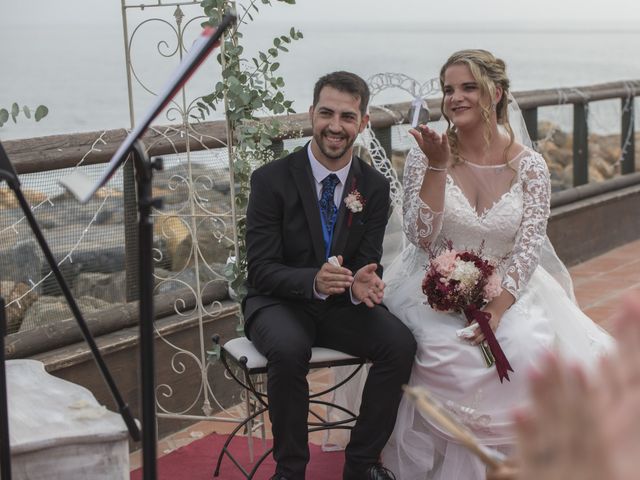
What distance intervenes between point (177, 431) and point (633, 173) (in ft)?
18.5

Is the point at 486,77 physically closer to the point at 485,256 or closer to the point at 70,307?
the point at 485,256

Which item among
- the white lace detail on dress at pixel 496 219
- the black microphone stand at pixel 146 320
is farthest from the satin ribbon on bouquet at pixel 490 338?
the black microphone stand at pixel 146 320

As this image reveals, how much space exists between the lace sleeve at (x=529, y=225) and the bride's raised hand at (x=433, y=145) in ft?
1.16

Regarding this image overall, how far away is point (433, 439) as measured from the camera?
137 inches

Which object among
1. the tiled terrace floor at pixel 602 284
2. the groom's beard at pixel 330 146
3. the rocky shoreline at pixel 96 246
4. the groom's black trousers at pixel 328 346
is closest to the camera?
the groom's black trousers at pixel 328 346

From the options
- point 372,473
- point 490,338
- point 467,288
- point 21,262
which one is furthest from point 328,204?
point 21,262

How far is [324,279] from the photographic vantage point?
11.0ft

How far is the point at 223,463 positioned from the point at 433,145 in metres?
1.45

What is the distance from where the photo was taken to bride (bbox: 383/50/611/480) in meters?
3.38

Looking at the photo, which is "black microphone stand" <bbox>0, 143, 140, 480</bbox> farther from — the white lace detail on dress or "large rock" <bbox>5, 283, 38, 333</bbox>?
the white lace detail on dress

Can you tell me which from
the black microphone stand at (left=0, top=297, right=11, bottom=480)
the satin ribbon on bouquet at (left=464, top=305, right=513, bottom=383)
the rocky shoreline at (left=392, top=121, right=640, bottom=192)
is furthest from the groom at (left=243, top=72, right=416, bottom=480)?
the rocky shoreline at (left=392, top=121, right=640, bottom=192)

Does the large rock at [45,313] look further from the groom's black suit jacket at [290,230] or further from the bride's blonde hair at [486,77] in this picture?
the bride's blonde hair at [486,77]

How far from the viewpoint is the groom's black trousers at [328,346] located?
10.9 feet

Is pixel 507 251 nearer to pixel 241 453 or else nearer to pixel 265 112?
pixel 265 112
